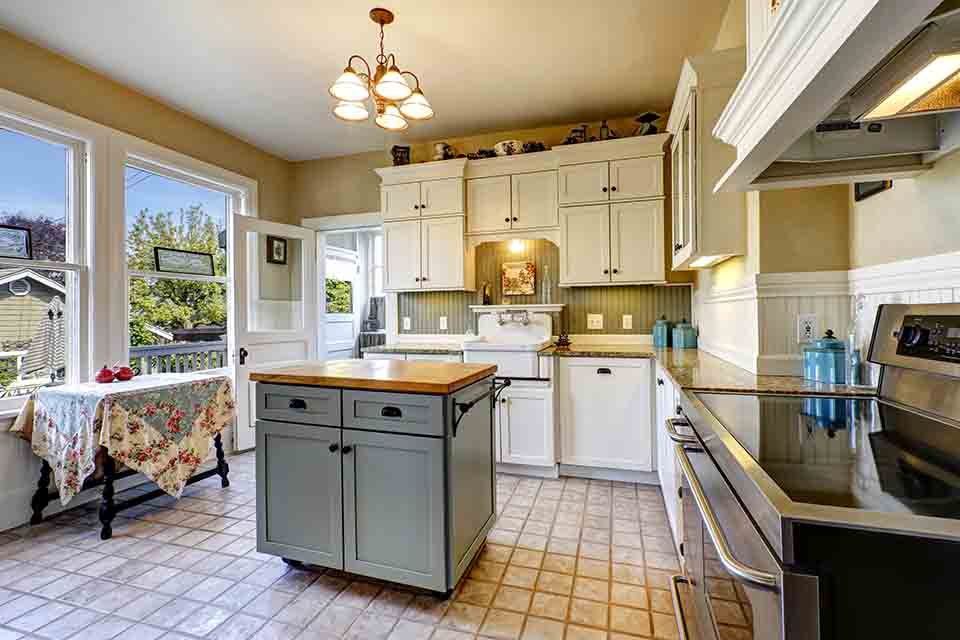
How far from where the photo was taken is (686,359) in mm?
2518

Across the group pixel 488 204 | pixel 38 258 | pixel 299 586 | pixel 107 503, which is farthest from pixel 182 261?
pixel 299 586

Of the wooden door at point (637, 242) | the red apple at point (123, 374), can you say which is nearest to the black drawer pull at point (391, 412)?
the red apple at point (123, 374)

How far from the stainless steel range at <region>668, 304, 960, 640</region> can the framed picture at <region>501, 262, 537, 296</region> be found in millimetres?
2544

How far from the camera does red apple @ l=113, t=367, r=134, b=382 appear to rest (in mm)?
2748

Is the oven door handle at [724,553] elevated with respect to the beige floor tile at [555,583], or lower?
elevated

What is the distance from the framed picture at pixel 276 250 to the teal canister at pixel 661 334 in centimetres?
340

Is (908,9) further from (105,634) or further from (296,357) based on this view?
(296,357)

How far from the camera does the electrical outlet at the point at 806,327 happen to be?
1.82m

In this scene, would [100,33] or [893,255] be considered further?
[100,33]

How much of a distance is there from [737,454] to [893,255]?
1.17m

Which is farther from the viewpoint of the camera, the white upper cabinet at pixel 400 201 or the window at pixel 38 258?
the white upper cabinet at pixel 400 201

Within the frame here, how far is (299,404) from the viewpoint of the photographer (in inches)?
76.0

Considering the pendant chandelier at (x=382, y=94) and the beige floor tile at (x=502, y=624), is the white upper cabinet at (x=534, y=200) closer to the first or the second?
the pendant chandelier at (x=382, y=94)

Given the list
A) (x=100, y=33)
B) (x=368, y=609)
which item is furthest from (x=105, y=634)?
(x=100, y=33)
